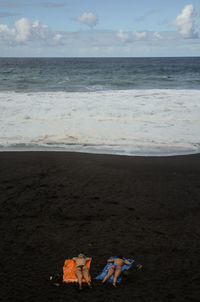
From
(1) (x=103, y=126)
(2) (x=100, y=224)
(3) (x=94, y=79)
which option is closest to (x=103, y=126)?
(1) (x=103, y=126)

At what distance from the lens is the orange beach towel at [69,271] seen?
3.34 meters

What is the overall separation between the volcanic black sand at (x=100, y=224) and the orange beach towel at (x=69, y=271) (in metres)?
0.09

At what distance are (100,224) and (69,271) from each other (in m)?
A: 1.20

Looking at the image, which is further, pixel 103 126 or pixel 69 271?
pixel 103 126

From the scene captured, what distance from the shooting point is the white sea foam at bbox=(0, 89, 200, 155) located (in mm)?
8562

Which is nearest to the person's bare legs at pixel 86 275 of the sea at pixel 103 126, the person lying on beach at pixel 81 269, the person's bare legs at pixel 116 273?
the person lying on beach at pixel 81 269

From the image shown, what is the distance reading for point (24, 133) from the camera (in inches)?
392

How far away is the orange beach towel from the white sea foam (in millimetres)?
4714

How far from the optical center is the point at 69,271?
11.2ft

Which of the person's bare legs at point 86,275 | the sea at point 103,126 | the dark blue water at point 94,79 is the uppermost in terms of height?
the dark blue water at point 94,79

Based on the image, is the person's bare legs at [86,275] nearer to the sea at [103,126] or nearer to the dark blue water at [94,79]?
the sea at [103,126]

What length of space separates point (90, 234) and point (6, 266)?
50.4 inches

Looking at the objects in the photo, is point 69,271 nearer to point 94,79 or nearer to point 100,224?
point 100,224

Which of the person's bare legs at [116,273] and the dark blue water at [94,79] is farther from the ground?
the dark blue water at [94,79]
